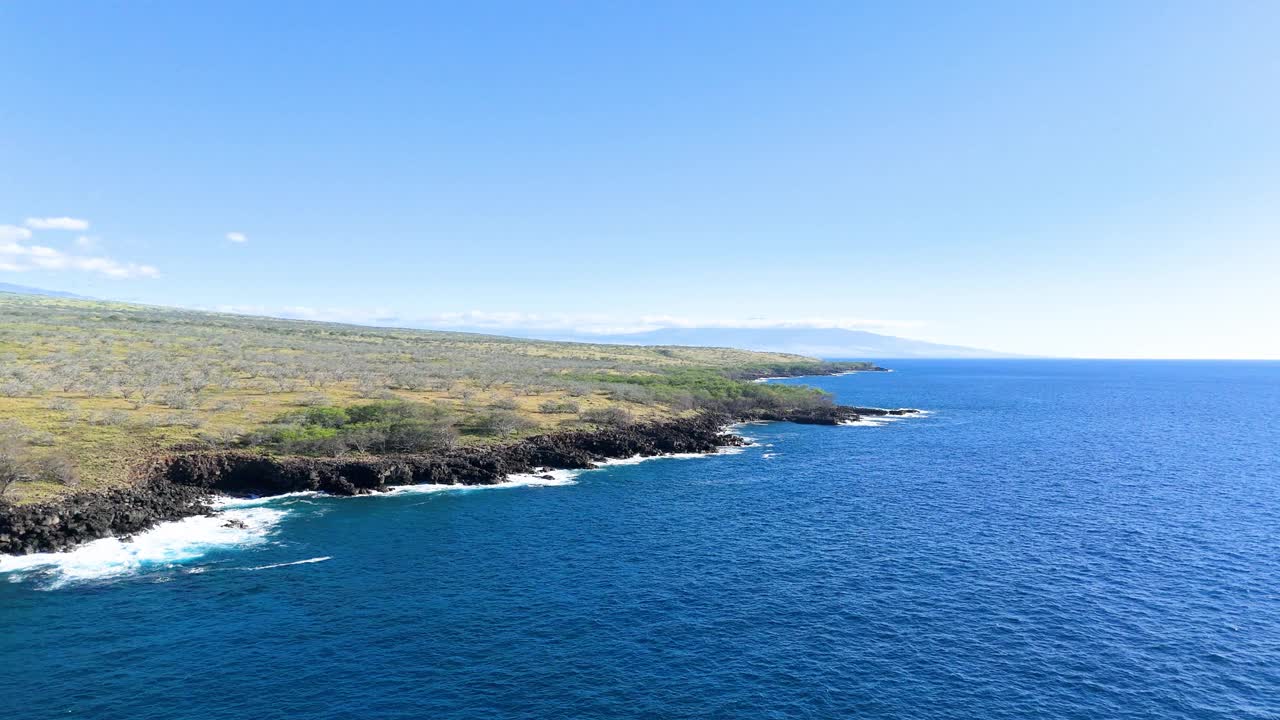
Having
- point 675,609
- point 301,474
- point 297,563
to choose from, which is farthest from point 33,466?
point 675,609

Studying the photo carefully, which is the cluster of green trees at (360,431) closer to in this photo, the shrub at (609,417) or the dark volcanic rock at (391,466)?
the dark volcanic rock at (391,466)

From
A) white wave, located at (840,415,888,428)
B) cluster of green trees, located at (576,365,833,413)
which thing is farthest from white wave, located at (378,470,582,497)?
white wave, located at (840,415,888,428)

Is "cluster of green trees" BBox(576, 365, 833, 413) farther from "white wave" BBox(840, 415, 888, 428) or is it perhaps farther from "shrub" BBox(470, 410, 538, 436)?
"shrub" BBox(470, 410, 538, 436)

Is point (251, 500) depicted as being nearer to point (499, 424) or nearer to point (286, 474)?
point (286, 474)

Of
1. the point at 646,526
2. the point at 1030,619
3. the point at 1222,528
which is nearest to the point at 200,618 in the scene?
the point at 646,526

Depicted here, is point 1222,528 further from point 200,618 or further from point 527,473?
point 200,618

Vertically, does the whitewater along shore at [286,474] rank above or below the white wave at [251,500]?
above

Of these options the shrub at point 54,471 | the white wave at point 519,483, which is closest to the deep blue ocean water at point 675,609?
the white wave at point 519,483
